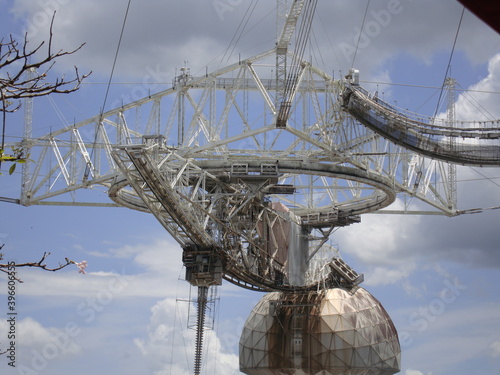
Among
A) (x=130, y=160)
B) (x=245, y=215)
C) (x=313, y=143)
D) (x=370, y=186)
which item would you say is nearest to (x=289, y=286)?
(x=245, y=215)

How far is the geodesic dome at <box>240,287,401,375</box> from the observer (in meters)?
71.2

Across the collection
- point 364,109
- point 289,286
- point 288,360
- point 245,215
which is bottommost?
point 288,360

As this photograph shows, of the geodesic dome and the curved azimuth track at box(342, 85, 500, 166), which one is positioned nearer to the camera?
the curved azimuth track at box(342, 85, 500, 166)

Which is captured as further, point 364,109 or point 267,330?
point 267,330

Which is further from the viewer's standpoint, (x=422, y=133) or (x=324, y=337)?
(x=324, y=337)

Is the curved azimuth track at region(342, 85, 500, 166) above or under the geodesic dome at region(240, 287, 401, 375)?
above

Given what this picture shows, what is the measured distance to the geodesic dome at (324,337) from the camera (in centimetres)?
7119

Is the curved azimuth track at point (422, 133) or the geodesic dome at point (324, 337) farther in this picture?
the geodesic dome at point (324, 337)

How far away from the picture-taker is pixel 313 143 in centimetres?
4941

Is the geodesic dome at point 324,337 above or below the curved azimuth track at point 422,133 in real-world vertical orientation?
below

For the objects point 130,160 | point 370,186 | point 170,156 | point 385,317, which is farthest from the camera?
point 385,317

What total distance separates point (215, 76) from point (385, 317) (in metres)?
32.5

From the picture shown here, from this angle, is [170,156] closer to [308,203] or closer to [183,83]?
[183,83]

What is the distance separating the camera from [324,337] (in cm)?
7162
